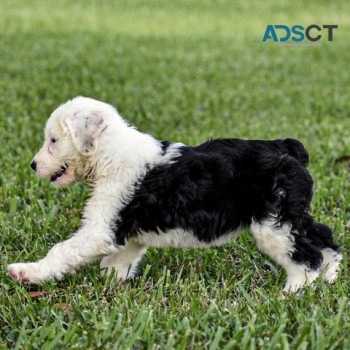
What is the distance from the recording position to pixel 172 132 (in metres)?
7.96

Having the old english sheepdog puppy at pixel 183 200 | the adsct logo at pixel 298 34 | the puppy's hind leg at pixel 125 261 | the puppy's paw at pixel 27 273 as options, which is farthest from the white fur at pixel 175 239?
the adsct logo at pixel 298 34

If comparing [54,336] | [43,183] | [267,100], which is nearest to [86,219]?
[54,336]

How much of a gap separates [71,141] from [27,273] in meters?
0.82

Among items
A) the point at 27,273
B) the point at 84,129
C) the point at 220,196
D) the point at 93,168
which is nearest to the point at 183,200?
the point at 220,196

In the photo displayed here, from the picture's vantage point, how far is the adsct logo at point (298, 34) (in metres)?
16.2

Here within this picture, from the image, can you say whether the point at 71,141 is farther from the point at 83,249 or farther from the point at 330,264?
the point at 330,264

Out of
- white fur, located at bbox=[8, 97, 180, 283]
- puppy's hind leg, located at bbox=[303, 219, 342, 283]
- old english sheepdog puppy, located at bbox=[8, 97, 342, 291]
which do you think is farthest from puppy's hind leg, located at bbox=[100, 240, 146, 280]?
puppy's hind leg, located at bbox=[303, 219, 342, 283]

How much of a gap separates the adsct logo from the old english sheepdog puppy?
1241 centimetres

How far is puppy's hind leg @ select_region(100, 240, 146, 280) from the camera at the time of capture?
421 cm

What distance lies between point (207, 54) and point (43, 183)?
8.53 m

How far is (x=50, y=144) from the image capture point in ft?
13.6

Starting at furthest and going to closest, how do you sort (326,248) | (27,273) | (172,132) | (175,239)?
(172,132) < (326,248) < (175,239) < (27,273)

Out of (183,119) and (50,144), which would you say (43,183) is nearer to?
(50,144)

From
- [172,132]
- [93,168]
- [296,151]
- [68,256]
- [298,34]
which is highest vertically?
[298,34]
